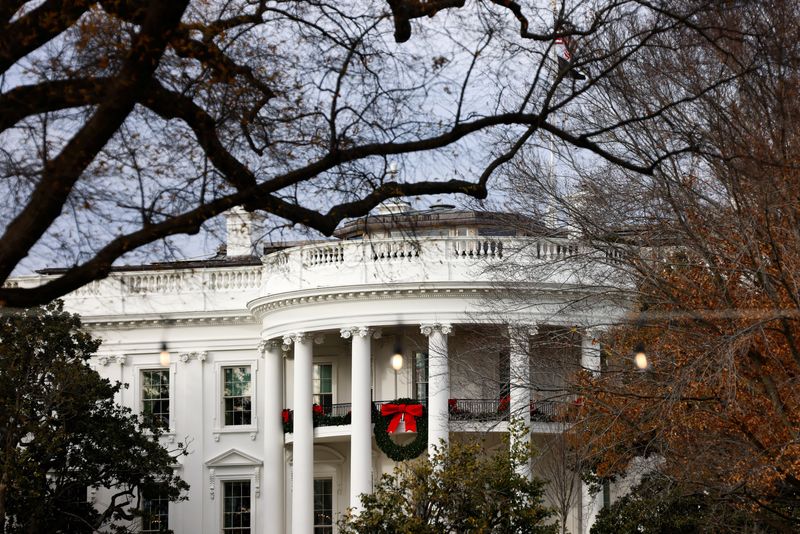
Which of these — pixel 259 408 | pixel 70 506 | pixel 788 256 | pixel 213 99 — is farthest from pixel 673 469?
pixel 259 408

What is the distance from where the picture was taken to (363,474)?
141 feet

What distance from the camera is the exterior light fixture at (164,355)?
46.5m

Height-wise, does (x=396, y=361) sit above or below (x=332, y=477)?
above

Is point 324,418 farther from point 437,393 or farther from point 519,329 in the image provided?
point 519,329

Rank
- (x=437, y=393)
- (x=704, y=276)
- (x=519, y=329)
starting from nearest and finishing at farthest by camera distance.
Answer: (x=704, y=276)
(x=519, y=329)
(x=437, y=393)

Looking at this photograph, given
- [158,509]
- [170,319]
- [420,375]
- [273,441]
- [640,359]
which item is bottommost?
[158,509]

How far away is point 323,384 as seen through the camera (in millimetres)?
47844

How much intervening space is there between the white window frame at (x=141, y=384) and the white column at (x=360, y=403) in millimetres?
6588

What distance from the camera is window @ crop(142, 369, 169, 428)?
48.1 m

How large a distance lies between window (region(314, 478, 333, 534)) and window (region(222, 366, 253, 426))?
9.01 ft

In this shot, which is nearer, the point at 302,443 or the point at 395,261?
the point at 395,261

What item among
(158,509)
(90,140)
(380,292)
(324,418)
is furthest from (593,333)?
(90,140)

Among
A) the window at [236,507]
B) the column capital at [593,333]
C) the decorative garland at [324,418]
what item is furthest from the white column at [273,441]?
the column capital at [593,333]

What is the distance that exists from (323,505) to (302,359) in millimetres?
5107
